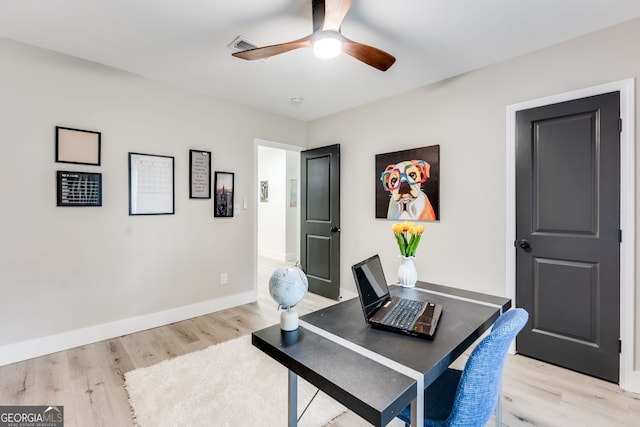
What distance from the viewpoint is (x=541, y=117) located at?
243 cm

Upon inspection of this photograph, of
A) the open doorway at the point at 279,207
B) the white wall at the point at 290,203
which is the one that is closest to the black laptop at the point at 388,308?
the open doorway at the point at 279,207

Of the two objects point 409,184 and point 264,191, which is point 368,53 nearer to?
point 409,184

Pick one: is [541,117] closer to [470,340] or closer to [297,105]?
[470,340]

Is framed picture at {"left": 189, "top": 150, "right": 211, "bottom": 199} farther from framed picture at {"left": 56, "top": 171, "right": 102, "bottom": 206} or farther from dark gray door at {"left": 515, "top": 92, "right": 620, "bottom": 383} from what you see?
dark gray door at {"left": 515, "top": 92, "right": 620, "bottom": 383}

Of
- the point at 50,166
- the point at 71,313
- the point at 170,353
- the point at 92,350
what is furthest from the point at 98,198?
the point at 170,353

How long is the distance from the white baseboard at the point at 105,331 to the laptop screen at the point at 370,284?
263 centimetres

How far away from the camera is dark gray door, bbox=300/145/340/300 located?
4082 mm

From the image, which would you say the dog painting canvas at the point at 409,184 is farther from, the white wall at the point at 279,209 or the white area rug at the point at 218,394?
the white wall at the point at 279,209

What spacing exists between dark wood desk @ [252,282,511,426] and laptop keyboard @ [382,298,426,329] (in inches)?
2.8

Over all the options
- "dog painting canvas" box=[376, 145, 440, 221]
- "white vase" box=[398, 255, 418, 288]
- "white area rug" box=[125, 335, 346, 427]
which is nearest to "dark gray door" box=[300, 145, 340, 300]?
"dog painting canvas" box=[376, 145, 440, 221]

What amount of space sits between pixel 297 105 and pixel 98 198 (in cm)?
234

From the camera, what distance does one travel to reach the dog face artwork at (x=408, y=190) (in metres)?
3.19

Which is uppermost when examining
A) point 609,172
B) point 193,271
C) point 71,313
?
point 609,172

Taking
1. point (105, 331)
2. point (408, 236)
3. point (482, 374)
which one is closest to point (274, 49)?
point (408, 236)
